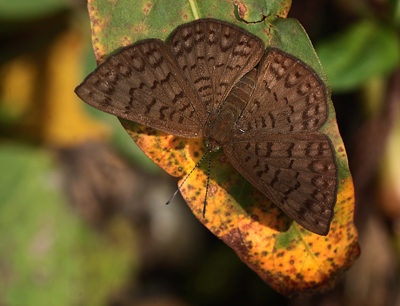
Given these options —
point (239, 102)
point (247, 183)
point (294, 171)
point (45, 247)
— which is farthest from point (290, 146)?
point (45, 247)

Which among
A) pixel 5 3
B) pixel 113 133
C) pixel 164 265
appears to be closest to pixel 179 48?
pixel 113 133

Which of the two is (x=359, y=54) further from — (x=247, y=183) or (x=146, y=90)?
(x=146, y=90)

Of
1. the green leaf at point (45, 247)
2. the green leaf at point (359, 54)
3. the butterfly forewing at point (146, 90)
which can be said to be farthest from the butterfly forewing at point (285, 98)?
the green leaf at point (45, 247)

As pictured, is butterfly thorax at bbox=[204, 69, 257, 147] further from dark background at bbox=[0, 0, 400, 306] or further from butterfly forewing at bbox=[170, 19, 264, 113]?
dark background at bbox=[0, 0, 400, 306]

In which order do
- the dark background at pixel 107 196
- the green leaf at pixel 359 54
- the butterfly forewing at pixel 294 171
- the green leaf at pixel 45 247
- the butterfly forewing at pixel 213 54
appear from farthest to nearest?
the green leaf at pixel 45 247, the dark background at pixel 107 196, the green leaf at pixel 359 54, the butterfly forewing at pixel 213 54, the butterfly forewing at pixel 294 171

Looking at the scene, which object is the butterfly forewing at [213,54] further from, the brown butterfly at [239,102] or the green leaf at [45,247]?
the green leaf at [45,247]

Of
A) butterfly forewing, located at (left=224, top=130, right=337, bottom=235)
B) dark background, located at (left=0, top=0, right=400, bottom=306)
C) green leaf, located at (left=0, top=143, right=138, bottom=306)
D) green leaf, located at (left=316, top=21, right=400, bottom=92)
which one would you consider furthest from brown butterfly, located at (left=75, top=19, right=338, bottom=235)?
green leaf, located at (left=0, top=143, right=138, bottom=306)
